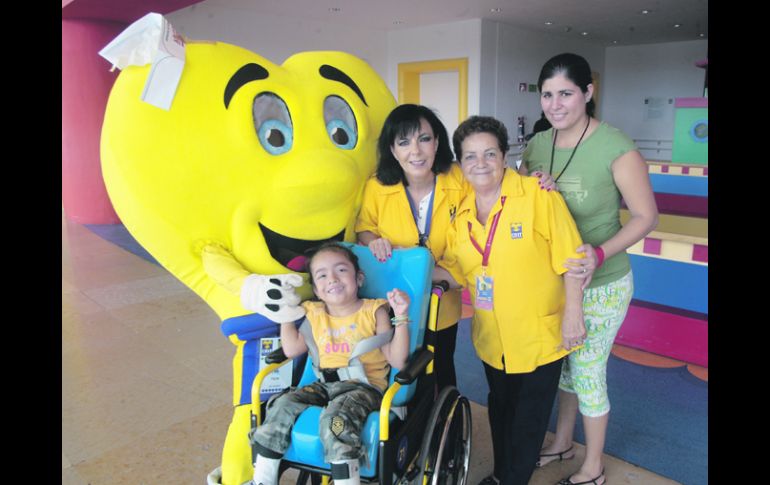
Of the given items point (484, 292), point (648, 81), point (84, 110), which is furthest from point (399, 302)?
point (648, 81)

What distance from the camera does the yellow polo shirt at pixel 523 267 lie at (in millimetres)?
1723

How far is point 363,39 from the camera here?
358 inches

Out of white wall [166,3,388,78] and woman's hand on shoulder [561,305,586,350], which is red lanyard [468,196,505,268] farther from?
white wall [166,3,388,78]

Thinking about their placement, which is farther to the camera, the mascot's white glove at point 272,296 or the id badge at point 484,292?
the id badge at point 484,292

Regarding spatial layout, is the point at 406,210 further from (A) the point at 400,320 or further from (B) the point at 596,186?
(B) the point at 596,186

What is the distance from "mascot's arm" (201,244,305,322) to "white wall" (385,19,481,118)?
7.54 metres

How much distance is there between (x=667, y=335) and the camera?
→ 318 centimetres

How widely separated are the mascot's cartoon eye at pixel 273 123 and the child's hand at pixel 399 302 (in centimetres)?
60

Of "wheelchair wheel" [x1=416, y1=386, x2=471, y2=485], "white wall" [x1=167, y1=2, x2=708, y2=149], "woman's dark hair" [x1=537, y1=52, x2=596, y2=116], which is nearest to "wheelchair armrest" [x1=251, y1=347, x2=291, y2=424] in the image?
"wheelchair wheel" [x1=416, y1=386, x2=471, y2=485]

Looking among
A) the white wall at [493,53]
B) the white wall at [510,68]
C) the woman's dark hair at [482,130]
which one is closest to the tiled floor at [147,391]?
the woman's dark hair at [482,130]

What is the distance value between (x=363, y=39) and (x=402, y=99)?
118cm

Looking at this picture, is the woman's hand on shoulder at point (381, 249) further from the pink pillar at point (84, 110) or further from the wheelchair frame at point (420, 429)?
the pink pillar at point (84, 110)
